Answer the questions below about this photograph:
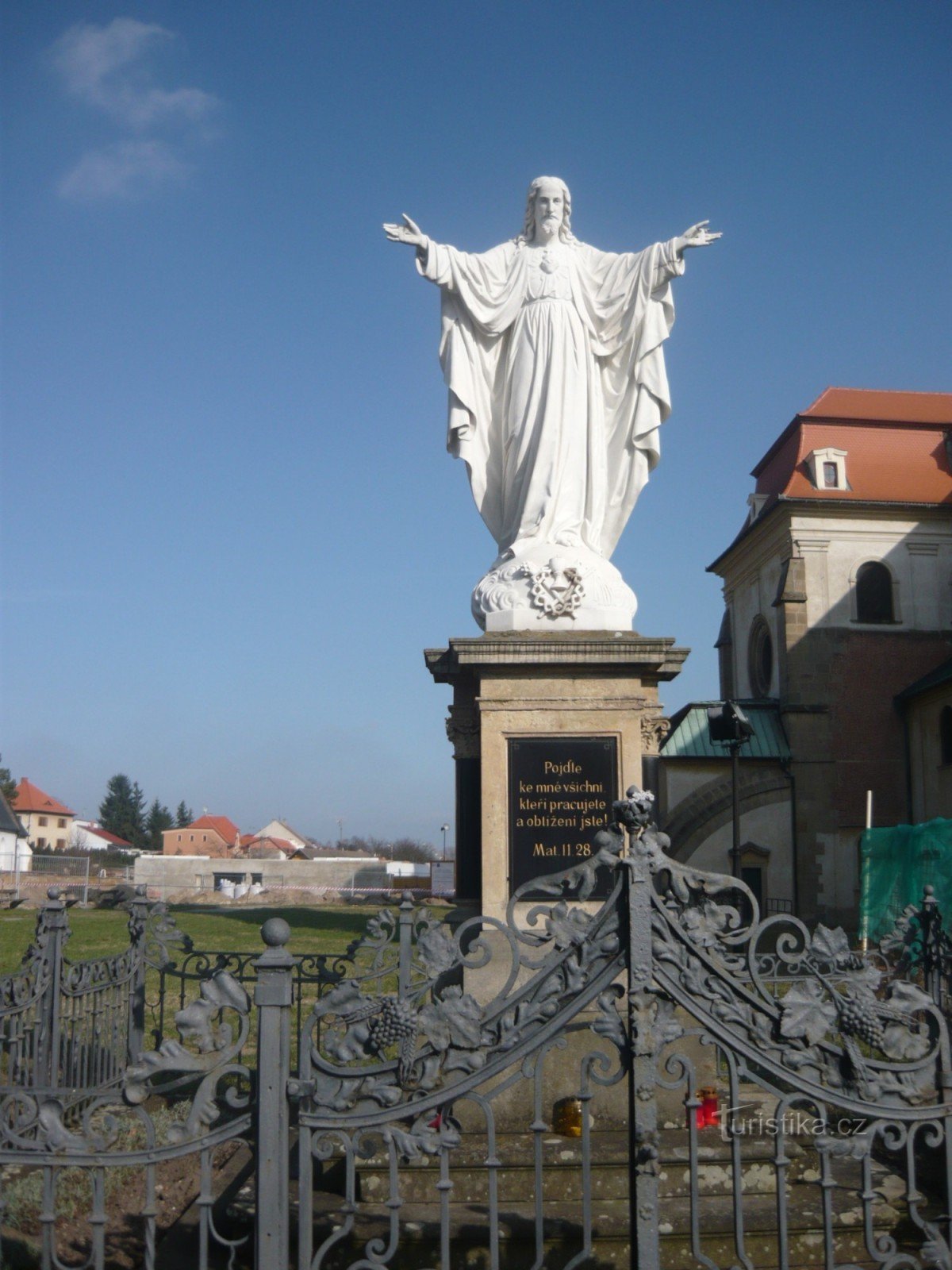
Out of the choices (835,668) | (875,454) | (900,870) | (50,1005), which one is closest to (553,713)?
(50,1005)

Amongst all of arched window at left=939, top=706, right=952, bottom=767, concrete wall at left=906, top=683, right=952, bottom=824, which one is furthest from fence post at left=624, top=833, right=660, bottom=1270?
arched window at left=939, top=706, right=952, bottom=767

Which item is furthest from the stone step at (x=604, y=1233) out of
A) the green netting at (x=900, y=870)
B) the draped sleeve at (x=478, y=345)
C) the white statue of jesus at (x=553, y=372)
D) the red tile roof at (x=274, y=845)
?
the red tile roof at (x=274, y=845)

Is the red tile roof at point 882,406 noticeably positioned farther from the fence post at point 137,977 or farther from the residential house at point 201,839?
the residential house at point 201,839

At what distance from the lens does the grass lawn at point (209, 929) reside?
18.3m

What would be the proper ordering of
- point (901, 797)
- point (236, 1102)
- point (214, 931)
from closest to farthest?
point (236, 1102)
point (214, 931)
point (901, 797)

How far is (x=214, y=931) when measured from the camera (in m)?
21.9

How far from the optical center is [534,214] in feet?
27.6

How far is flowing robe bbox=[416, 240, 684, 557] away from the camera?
26.3ft

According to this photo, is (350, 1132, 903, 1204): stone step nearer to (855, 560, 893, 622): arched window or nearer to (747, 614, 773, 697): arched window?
(855, 560, 893, 622): arched window

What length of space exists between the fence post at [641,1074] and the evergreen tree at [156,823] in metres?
110

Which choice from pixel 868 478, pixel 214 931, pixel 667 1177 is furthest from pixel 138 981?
pixel 868 478

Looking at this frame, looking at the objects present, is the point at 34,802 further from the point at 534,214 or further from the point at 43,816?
the point at 534,214

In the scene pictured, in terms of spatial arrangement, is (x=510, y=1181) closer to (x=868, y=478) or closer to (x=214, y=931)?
(x=214, y=931)

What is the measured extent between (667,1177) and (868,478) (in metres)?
34.9
